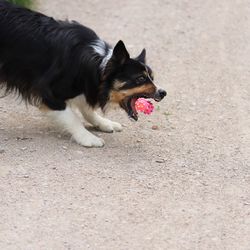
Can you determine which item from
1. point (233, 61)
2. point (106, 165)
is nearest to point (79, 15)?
point (233, 61)

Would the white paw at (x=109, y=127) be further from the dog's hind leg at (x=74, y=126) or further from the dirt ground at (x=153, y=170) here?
the dog's hind leg at (x=74, y=126)

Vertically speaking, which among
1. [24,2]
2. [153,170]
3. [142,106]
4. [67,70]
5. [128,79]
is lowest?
[24,2]

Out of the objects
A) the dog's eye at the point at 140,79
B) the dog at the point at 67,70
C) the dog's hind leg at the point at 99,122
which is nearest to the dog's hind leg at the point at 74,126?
the dog at the point at 67,70

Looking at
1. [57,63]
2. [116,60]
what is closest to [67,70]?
[57,63]

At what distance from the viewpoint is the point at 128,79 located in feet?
23.8

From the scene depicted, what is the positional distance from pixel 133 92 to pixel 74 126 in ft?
2.49

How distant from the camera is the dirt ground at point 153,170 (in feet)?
18.9

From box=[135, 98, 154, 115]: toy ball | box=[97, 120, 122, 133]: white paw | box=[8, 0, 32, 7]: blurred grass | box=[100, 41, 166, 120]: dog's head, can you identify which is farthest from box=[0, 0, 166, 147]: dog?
box=[8, 0, 32, 7]: blurred grass

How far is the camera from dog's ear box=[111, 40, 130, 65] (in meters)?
7.04

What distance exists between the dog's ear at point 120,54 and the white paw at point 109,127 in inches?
41.3

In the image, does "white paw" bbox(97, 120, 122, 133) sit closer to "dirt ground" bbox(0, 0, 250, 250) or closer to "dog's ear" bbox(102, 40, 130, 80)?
"dirt ground" bbox(0, 0, 250, 250)

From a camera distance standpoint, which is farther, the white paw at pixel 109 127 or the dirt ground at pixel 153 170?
the white paw at pixel 109 127

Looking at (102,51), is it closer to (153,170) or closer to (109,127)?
(109,127)

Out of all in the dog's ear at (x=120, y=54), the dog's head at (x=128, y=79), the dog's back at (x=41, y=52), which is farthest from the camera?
the dog's back at (x=41, y=52)
